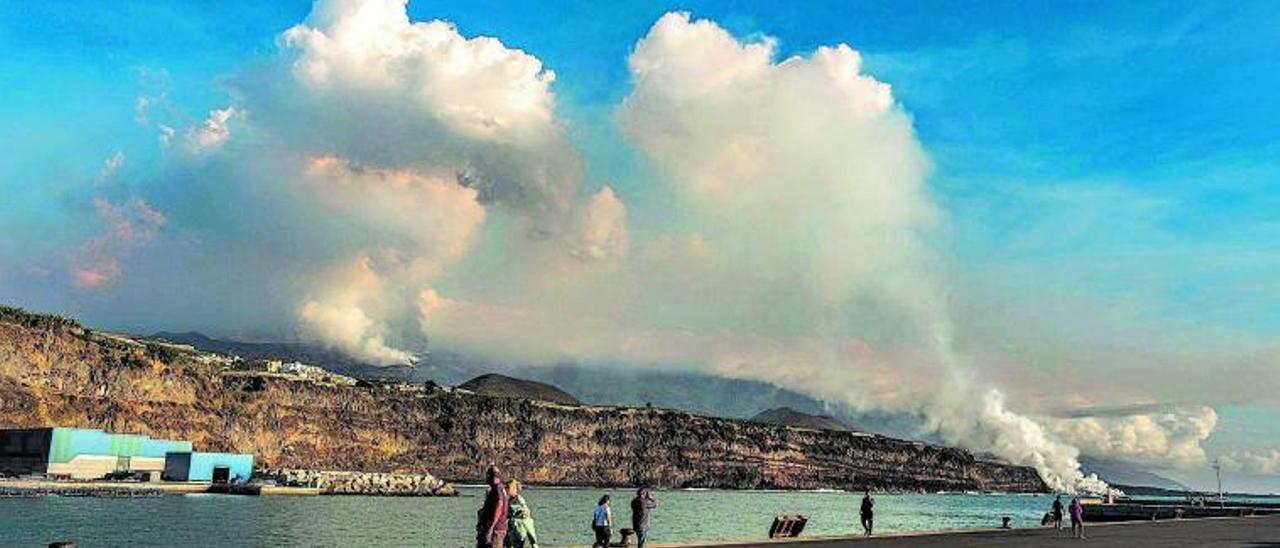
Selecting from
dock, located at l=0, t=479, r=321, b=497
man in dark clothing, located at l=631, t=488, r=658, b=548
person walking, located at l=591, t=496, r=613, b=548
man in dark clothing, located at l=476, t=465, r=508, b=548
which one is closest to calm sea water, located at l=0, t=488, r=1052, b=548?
dock, located at l=0, t=479, r=321, b=497

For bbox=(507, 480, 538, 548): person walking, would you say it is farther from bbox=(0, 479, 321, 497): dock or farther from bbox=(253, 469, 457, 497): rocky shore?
bbox=(253, 469, 457, 497): rocky shore

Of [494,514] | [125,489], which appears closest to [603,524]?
[494,514]

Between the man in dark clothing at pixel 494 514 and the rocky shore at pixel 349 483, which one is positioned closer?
the man in dark clothing at pixel 494 514

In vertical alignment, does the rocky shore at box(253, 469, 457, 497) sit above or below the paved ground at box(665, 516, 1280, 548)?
above

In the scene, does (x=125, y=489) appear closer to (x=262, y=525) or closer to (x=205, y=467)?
(x=205, y=467)

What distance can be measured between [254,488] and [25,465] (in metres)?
31.9

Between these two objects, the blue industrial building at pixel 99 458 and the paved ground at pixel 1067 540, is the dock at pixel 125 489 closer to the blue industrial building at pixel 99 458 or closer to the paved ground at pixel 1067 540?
the blue industrial building at pixel 99 458

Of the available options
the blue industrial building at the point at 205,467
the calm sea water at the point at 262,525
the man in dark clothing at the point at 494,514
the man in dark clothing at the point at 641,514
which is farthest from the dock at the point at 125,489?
the man in dark clothing at the point at 494,514

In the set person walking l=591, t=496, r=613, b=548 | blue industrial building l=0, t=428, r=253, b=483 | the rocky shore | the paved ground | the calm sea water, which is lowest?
the calm sea water

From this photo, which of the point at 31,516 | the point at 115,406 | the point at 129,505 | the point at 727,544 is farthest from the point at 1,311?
the point at 727,544

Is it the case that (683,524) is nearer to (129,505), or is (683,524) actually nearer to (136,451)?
(129,505)

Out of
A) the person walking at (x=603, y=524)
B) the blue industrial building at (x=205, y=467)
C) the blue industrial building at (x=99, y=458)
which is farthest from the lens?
the blue industrial building at (x=205, y=467)

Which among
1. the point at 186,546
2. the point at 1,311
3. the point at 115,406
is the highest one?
the point at 1,311

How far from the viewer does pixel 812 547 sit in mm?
39469
